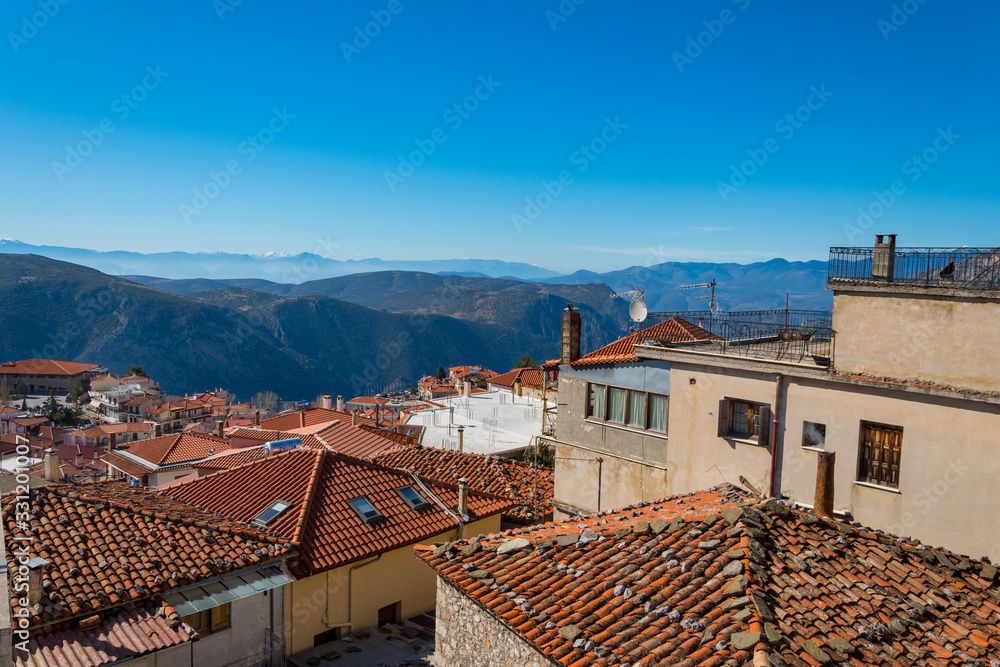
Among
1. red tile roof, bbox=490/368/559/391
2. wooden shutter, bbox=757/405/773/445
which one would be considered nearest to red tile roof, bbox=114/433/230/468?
wooden shutter, bbox=757/405/773/445

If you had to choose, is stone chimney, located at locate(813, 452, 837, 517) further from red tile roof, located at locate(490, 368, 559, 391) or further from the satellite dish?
red tile roof, located at locate(490, 368, 559, 391)

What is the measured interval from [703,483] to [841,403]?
4.03m

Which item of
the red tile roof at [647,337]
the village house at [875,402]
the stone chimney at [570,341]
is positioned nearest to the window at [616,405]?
the red tile roof at [647,337]

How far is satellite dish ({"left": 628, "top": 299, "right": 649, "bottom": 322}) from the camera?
64.2 feet

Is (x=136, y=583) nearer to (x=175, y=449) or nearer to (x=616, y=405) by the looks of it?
(x=616, y=405)

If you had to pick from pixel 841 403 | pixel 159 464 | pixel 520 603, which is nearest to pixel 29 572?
pixel 520 603

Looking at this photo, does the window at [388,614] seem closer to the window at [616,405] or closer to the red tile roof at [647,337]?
the window at [616,405]

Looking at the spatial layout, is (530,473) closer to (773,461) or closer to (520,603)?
(773,461)

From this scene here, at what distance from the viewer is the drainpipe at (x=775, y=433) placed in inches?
577

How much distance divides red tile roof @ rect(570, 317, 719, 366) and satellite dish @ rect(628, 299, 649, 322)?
65 cm

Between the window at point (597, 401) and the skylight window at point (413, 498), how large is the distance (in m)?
5.53

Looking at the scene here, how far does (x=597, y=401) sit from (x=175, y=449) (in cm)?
2606

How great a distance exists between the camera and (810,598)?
319 inches

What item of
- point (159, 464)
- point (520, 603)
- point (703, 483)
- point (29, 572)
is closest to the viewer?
point (520, 603)
